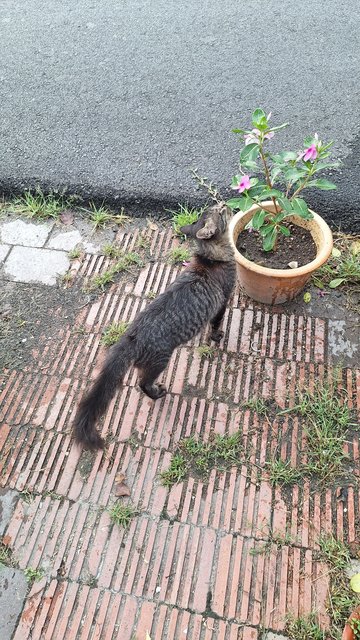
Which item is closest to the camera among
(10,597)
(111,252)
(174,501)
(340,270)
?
(10,597)

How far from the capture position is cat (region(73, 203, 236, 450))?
2484mm

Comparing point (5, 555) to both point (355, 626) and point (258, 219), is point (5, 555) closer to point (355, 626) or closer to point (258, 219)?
point (355, 626)

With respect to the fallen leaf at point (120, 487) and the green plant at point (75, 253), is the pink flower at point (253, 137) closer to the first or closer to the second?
the green plant at point (75, 253)

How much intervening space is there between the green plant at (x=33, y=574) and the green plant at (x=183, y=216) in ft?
8.80

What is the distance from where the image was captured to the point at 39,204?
431cm

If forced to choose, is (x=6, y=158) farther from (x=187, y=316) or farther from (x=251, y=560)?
(x=251, y=560)

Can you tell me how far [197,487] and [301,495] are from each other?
0.60 metres

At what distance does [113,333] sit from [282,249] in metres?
1.42

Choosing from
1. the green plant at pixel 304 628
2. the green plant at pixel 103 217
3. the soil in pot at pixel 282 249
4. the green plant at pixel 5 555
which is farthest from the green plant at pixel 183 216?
the green plant at pixel 304 628

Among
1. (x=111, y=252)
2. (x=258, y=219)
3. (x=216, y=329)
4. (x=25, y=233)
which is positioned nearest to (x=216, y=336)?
(x=216, y=329)

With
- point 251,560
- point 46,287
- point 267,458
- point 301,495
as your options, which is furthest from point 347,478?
point 46,287

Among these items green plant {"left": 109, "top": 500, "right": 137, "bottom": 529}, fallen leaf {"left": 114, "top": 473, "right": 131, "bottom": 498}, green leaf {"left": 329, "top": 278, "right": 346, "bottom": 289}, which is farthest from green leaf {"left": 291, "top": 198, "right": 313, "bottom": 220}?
green plant {"left": 109, "top": 500, "right": 137, "bottom": 529}

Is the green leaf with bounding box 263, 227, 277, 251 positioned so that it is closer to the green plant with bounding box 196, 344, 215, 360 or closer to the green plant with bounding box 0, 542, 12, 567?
the green plant with bounding box 196, 344, 215, 360

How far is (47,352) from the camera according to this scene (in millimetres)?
3375
